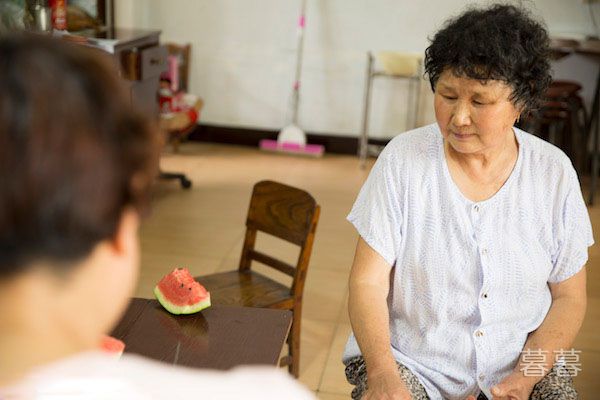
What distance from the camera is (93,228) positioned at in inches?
26.6

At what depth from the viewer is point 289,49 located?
6266 mm

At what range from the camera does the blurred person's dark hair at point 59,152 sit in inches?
25.3

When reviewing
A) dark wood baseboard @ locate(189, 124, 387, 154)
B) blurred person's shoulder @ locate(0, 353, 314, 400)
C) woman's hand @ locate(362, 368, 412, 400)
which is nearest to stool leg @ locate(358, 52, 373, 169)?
dark wood baseboard @ locate(189, 124, 387, 154)

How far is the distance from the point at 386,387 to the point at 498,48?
0.76 meters

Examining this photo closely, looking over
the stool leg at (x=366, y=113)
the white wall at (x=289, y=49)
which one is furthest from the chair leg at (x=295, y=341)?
the white wall at (x=289, y=49)

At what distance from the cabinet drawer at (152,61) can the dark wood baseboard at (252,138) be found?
1.49 meters

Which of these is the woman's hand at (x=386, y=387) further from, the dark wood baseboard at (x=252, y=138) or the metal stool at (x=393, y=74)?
the dark wood baseboard at (x=252, y=138)

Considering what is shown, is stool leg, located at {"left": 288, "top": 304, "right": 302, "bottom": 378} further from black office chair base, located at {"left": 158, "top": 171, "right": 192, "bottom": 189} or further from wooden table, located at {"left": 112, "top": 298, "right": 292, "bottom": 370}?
black office chair base, located at {"left": 158, "top": 171, "right": 192, "bottom": 189}

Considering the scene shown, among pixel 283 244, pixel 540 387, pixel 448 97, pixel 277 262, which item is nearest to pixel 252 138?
pixel 283 244

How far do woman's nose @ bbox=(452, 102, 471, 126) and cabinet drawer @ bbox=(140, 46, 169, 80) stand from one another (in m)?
3.10

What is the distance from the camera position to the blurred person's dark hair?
0.64 meters

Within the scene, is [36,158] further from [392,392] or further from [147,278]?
[147,278]

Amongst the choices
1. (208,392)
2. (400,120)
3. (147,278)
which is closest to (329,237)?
(147,278)

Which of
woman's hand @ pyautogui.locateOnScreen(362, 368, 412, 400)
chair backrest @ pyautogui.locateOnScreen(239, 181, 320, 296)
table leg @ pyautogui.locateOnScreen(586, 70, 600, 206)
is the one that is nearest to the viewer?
woman's hand @ pyautogui.locateOnScreen(362, 368, 412, 400)
